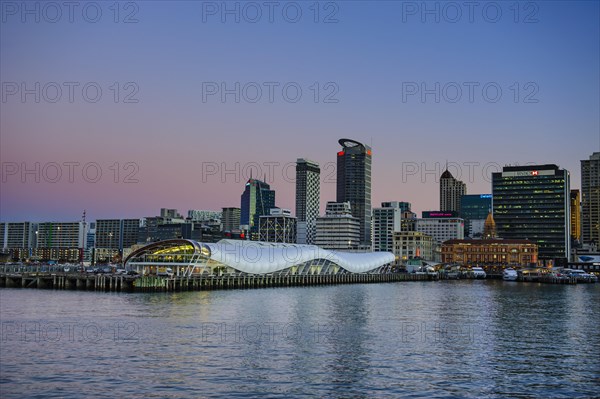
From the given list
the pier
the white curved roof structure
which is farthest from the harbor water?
the white curved roof structure

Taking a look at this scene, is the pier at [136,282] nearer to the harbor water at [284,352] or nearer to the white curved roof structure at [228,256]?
the white curved roof structure at [228,256]

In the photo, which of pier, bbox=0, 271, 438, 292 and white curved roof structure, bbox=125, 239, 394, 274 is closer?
pier, bbox=0, 271, 438, 292

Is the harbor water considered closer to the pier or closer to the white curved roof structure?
the pier

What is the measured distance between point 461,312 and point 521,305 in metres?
17.0

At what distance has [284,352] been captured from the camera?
40.2 meters

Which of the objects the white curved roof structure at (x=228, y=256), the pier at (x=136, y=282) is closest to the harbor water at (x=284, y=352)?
the pier at (x=136, y=282)

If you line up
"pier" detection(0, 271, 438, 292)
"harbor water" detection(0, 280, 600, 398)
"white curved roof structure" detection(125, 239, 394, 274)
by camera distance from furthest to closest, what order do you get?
"white curved roof structure" detection(125, 239, 394, 274), "pier" detection(0, 271, 438, 292), "harbor water" detection(0, 280, 600, 398)

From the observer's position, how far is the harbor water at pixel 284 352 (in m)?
31.4

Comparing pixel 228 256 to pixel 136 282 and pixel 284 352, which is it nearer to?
pixel 136 282

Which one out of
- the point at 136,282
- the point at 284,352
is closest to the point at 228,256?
the point at 136,282

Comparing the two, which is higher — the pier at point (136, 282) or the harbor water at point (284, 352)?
the pier at point (136, 282)

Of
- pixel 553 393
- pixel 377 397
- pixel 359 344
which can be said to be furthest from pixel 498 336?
pixel 377 397

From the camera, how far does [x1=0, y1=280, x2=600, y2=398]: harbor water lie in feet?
103

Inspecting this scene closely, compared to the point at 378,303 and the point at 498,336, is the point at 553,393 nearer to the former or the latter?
the point at 498,336
